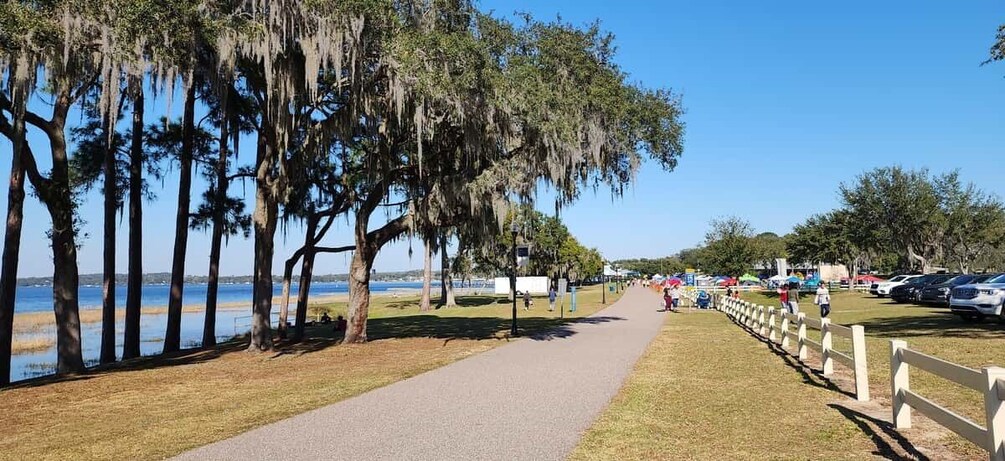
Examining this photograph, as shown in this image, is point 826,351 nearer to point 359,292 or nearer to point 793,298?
point 359,292

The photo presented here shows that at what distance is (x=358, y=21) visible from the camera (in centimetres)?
1429

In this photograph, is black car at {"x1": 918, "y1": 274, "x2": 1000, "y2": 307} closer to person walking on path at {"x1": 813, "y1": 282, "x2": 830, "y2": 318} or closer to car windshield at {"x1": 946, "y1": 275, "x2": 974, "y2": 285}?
car windshield at {"x1": 946, "y1": 275, "x2": 974, "y2": 285}

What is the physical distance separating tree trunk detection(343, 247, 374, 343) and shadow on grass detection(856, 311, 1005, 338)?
45.6ft

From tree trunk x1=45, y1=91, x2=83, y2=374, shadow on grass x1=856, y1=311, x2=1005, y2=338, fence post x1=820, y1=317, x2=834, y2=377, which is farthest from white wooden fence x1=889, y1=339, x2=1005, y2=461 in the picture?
tree trunk x1=45, y1=91, x2=83, y2=374

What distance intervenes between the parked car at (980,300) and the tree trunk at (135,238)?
79.1 feet

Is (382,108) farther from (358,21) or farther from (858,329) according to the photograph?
(858,329)

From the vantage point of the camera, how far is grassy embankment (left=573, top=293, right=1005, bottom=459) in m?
6.10

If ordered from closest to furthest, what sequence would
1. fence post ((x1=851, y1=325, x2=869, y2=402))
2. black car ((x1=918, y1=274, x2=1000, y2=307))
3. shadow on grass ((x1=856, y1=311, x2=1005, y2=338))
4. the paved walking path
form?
the paved walking path < fence post ((x1=851, y1=325, x2=869, y2=402)) < shadow on grass ((x1=856, y1=311, x2=1005, y2=338)) < black car ((x1=918, y1=274, x2=1000, y2=307))

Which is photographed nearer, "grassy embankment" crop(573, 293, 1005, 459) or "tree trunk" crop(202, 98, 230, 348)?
"grassy embankment" crop(573, 293, 1005, 459)

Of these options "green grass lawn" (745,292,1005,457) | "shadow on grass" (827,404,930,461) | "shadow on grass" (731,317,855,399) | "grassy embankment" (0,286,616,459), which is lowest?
"grassy embankment" (0,286,616,459)

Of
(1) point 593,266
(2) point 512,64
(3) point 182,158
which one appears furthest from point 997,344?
(1) point 593,266

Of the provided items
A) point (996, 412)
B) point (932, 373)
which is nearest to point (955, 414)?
point (932, 373)

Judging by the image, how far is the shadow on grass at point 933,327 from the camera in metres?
16.4

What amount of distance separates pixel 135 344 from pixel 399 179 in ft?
29.8
